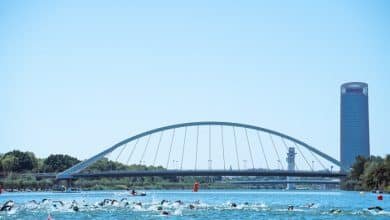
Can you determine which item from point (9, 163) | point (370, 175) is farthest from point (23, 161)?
point (370, 175)

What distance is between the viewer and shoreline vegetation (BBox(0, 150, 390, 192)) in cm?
12019

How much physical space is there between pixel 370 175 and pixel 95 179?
6456 cm

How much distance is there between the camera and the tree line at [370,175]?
372 ft

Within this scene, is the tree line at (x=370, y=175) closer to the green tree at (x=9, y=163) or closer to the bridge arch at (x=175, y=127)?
the bridge arch at (x=175, y=127)

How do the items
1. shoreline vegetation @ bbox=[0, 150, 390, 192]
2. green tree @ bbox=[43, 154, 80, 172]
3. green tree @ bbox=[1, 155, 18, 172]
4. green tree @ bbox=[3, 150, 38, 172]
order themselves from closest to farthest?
1. shoreline vegetation @ bbox=[0, 150, 390, 192]
2. green tree @ bbox=[1, 155, 18, 172]
3. green tree @ bbox=[3, 150, 38, 172]
4. green tree @ bbox=[43, 154, 80, 172]

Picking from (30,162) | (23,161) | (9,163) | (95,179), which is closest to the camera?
(9,163)

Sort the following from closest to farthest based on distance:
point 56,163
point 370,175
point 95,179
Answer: point 370,175 → point 95,179 → point 56,163

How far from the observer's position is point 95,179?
159 m

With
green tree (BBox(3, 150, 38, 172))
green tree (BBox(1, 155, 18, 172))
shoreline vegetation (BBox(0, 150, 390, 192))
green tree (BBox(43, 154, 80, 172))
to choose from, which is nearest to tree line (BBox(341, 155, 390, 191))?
shoreline vegetation (BBox(0, 150, 390, 192))

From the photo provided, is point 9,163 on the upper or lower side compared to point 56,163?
lower

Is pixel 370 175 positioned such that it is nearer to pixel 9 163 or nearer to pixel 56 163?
pixel 56 163

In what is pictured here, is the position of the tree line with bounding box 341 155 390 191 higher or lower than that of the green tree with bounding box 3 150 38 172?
lower

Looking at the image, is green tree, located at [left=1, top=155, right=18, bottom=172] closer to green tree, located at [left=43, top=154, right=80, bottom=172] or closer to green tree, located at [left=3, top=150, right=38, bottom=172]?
green tree, located at [left=3, top=150, right=38, bottom=172]

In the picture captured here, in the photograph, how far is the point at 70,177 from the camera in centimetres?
13400
